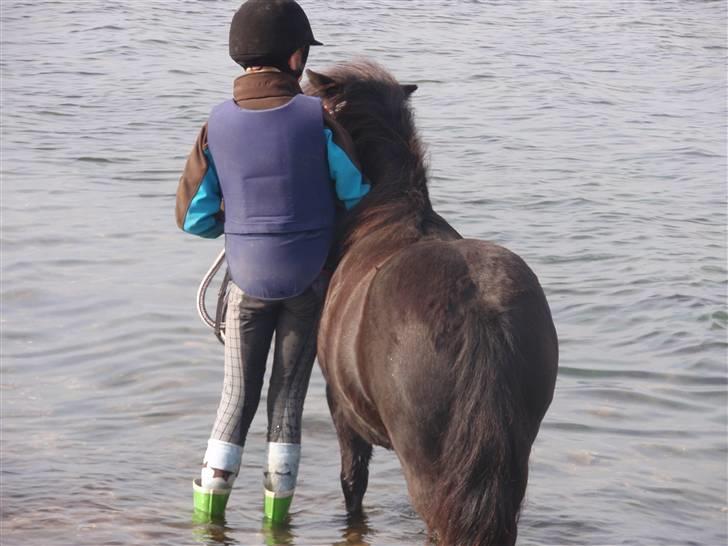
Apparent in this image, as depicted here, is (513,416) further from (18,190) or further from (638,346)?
(18,190)

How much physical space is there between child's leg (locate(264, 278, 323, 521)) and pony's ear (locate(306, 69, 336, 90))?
83 centimetres

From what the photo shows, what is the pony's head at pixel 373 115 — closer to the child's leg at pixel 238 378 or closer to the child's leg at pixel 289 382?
the child's leg at pixel 289 382

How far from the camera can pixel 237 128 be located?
4.04 metres

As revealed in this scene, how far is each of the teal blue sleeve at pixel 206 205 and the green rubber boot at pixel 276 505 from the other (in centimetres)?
111

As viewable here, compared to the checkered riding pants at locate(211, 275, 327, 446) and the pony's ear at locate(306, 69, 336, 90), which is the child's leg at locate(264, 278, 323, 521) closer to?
the checkered riding pants at locate(211, 275, 327, 446)

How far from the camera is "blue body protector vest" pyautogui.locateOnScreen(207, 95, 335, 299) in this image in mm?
4043

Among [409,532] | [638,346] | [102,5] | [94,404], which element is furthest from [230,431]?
[102,5]

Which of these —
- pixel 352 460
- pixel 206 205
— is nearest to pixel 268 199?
pixel 206 205

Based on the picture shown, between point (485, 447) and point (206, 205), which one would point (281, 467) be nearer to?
point (206, 205)

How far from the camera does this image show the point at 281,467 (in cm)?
452

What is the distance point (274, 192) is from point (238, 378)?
0.77 m

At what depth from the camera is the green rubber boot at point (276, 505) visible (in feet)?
15.2

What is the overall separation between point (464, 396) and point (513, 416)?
166 millimetres

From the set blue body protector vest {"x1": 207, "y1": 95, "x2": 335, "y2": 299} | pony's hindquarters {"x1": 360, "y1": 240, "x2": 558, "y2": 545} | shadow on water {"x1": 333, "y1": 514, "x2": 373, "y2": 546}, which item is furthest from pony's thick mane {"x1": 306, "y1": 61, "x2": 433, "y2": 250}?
shadow on water {"x1": 333, "y1": 514, "x2": 373, "y2": 546}
